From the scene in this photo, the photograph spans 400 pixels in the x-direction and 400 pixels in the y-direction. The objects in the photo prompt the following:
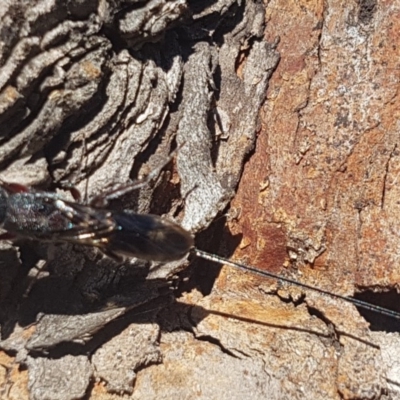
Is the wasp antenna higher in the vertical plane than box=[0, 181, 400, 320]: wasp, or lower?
higher

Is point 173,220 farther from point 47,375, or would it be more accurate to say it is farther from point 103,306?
point 47,375

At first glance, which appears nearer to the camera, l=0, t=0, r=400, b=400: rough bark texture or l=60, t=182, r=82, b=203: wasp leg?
l=0, t=0, r=400, b=400: rough bark texture

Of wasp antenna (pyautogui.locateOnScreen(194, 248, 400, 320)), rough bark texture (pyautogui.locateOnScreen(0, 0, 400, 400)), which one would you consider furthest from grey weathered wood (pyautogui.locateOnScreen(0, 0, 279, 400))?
wasp antenna (pyautogui.locateOnScreen(194, 248, 400, 320))

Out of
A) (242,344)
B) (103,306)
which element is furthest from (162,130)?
(242,344)

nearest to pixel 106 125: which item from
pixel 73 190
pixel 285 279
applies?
pixel 73 190

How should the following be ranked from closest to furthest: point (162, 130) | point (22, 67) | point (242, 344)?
point (22, 67) → point (242, 344) → point (162, 130)

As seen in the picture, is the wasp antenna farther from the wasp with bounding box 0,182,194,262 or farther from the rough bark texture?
the wasp with bounding box 0,182,194,262

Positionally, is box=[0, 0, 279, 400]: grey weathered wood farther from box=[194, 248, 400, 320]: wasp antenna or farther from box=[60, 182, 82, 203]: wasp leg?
box=[194, 248, 400, 320]: wasp antenna

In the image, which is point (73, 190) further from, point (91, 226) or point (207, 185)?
point (207, 185)
